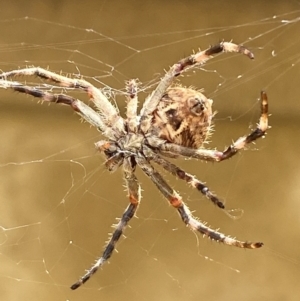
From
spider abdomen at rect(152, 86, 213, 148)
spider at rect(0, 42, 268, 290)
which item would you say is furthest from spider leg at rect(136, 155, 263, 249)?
spider abdomen at rect(152, 86, 213, 148)

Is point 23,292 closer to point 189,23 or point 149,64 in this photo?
point 149,64

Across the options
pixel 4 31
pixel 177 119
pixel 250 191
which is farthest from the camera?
pixel 250 191

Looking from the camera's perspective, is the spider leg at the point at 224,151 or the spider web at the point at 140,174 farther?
the spider web at the point at 140,174

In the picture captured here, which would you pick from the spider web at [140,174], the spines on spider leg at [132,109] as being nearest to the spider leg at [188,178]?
the spines on spider leg at [132,109]

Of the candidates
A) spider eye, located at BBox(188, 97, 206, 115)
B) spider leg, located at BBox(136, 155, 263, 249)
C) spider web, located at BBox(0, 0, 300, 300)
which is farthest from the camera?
spider web, located at BBox(0, 0, 300, 300)

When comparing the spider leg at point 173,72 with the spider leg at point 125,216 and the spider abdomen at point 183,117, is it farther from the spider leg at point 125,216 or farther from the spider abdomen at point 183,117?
the spider leg at point 125,216

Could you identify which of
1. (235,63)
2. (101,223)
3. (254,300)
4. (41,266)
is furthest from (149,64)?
(254,300)

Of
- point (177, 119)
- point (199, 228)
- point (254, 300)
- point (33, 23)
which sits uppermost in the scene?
point (177, 119)

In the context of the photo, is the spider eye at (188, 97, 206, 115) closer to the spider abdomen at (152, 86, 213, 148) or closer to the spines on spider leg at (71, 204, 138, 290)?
the spider abdomen at (152, 86, 213, 148)
